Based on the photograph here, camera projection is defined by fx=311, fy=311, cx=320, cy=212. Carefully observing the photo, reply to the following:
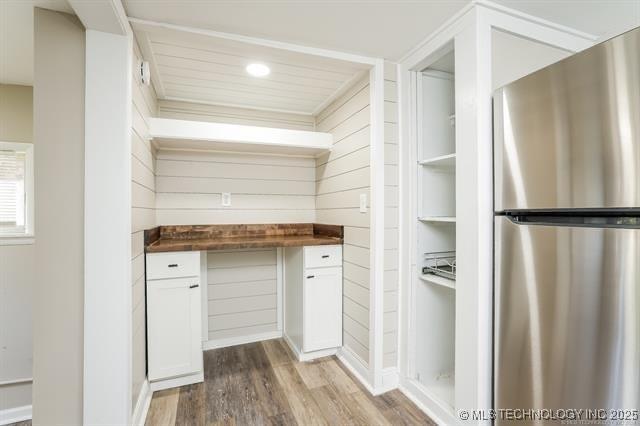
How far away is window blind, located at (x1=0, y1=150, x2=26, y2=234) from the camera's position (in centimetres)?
216

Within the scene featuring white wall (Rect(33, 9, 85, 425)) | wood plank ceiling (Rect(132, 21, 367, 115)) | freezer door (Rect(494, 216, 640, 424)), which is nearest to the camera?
freezer door (Rect(494, 216, 640, 424))

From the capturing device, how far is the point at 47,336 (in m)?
1.45

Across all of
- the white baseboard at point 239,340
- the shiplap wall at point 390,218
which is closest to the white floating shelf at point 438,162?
the shiplap wall at point 390,218

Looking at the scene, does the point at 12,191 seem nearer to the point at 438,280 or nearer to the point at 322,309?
the point at 322,309

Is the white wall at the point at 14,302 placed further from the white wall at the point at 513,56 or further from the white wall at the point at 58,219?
the white wall at the point at 513,56

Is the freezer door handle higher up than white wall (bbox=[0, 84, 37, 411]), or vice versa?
the freezer door handle

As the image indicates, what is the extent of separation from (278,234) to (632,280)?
2.35m

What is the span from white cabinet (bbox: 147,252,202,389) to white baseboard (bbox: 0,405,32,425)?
29.8 inches

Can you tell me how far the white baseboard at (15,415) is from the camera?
6.14ft

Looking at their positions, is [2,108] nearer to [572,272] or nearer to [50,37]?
[50,37]

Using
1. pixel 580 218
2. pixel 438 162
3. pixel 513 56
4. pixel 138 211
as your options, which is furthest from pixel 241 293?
pixel 513 56

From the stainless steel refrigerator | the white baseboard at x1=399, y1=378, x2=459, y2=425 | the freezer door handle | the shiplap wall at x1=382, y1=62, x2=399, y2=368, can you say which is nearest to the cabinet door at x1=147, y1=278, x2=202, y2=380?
the shiplap wall at x1=382, y1=62, x2=399, y2=368

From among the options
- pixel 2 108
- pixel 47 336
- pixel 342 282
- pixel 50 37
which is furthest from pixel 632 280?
pixel 2 108

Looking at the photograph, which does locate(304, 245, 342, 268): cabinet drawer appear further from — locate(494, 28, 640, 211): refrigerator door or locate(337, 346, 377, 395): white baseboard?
locate(494, 28, 640, 211): refrigerator door
